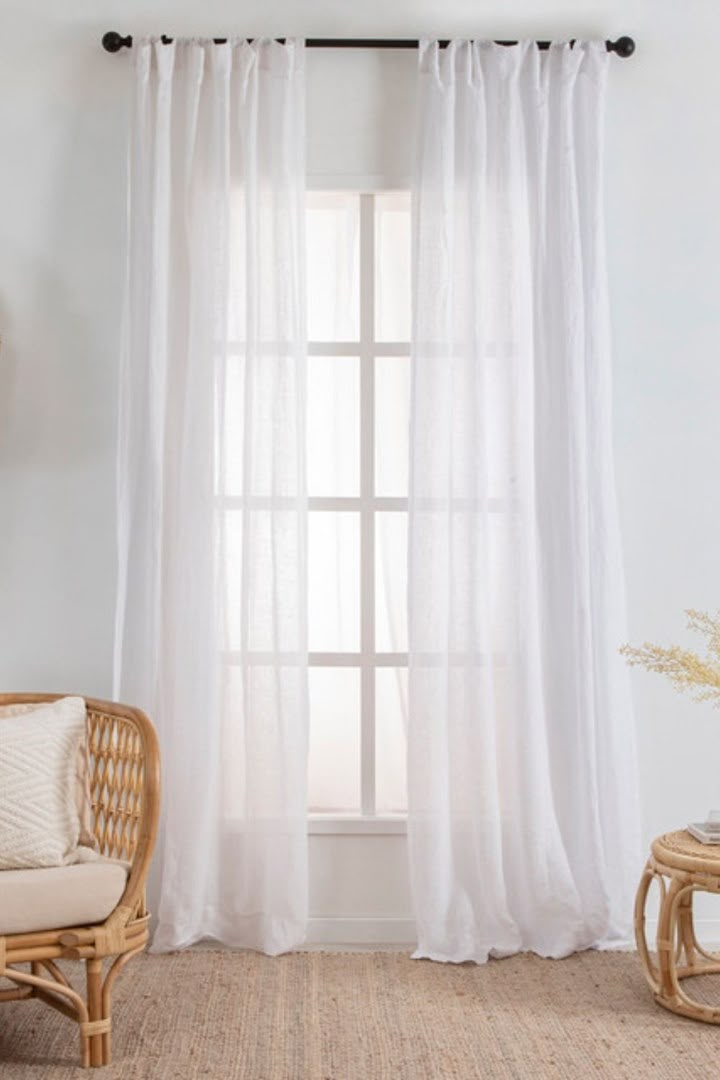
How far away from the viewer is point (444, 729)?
3295 mm

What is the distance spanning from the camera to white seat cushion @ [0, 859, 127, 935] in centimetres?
246

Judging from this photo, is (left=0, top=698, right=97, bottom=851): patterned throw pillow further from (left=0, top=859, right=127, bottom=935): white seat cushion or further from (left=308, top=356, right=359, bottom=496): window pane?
(left=308, top=356, right=359, bottom=496): window pane

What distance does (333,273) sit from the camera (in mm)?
3521

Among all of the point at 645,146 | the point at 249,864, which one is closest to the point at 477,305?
the point at 645,146

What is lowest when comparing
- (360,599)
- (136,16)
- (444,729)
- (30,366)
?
(444,729)

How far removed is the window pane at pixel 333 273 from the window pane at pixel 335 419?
0.08 meters

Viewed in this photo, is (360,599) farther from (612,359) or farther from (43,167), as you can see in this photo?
(43,167)

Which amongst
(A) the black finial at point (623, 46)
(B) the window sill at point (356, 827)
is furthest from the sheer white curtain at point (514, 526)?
(B) the window sill at point (356, 827)

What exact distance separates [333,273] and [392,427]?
1.50ft

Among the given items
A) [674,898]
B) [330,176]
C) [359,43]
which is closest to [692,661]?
[674,898]

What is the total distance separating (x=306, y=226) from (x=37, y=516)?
1078mm

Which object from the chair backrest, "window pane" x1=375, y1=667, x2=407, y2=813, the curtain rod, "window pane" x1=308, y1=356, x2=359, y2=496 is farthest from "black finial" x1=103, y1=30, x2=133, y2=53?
"window pane" x1=375, y1=667, x2=407, y2=813

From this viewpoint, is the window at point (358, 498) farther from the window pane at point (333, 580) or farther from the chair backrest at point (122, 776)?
the chair backrest at point (122, 776)

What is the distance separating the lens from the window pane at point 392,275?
3.51m
